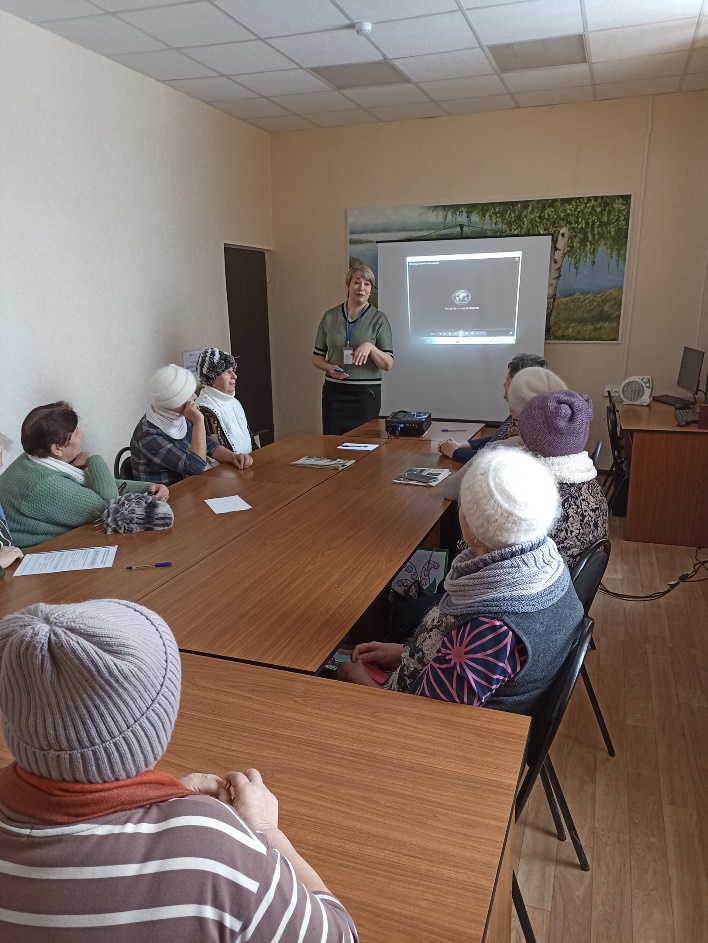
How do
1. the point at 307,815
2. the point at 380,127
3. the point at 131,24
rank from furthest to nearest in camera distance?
the point at 380,127 → the point at 131,24 → the point at 307,815

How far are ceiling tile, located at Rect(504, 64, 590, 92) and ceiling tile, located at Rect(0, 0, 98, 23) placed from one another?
2.66 meters

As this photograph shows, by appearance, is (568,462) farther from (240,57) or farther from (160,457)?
(240,57)

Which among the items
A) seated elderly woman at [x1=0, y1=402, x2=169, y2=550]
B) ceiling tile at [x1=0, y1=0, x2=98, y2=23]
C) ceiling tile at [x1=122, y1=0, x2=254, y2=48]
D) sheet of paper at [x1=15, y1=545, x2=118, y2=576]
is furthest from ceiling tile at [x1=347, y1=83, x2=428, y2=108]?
sheet of paper at [x1=15, y1=545, x2=118, y2=576]

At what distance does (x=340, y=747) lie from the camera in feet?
4.02

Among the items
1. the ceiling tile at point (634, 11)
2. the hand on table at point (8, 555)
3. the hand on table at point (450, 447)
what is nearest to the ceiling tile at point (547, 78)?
the ceiling tile at point (634, 11)

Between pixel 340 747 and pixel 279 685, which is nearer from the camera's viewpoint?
pixel 340 747

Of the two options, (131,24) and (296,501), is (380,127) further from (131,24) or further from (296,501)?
(296,501)

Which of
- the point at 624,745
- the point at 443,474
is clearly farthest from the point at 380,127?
the point at 624,745

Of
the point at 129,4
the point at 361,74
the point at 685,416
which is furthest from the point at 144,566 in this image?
the point at 361,74

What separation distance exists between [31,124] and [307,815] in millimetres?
3921

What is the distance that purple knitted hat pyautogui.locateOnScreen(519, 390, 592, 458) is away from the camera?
7.06 ft

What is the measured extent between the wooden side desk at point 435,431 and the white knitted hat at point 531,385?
44.4 inches

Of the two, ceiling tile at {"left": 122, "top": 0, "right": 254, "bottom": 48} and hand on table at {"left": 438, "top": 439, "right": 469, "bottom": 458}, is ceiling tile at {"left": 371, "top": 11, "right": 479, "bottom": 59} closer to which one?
ceiling tile at {"left": 122, "top": 0, "right": 254, "bottom": 48}

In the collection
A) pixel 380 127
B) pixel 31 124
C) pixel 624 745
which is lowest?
pixel 624 745
